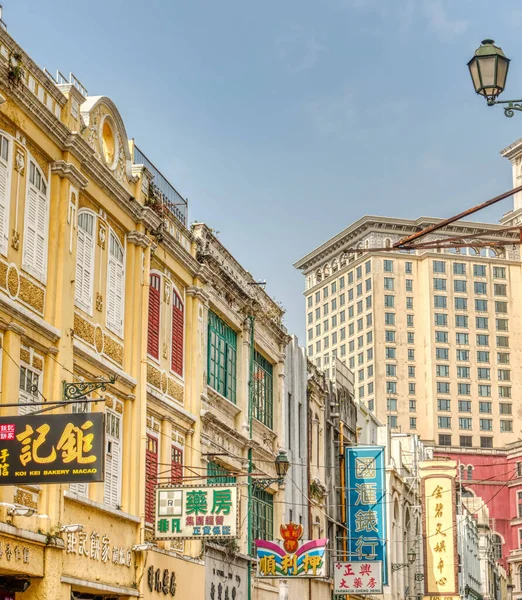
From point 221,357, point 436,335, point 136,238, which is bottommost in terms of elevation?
point 221,357

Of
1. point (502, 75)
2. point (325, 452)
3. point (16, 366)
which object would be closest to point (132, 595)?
point (16, 366)

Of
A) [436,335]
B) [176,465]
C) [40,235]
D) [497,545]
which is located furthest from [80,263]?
[436,335]

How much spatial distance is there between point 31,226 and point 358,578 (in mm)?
22398

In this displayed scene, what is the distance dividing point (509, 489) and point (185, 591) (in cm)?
9792

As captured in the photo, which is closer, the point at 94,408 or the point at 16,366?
the point at 16,366

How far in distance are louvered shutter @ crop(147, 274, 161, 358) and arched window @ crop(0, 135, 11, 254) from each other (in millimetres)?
6643

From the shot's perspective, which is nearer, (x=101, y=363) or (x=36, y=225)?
(x=36, y=225)

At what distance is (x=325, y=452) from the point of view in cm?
4284

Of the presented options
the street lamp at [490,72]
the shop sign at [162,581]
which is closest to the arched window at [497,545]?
the shop sign at [162,581]

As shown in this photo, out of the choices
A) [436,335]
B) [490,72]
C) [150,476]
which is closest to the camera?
[490,72]

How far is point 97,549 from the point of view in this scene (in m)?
21.6

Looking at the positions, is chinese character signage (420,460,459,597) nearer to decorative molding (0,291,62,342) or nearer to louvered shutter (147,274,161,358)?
louvered shutter (147,274,161,358)

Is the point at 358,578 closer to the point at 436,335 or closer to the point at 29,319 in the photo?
the point at 29,319

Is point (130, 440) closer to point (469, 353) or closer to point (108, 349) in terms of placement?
point (108, 349)
